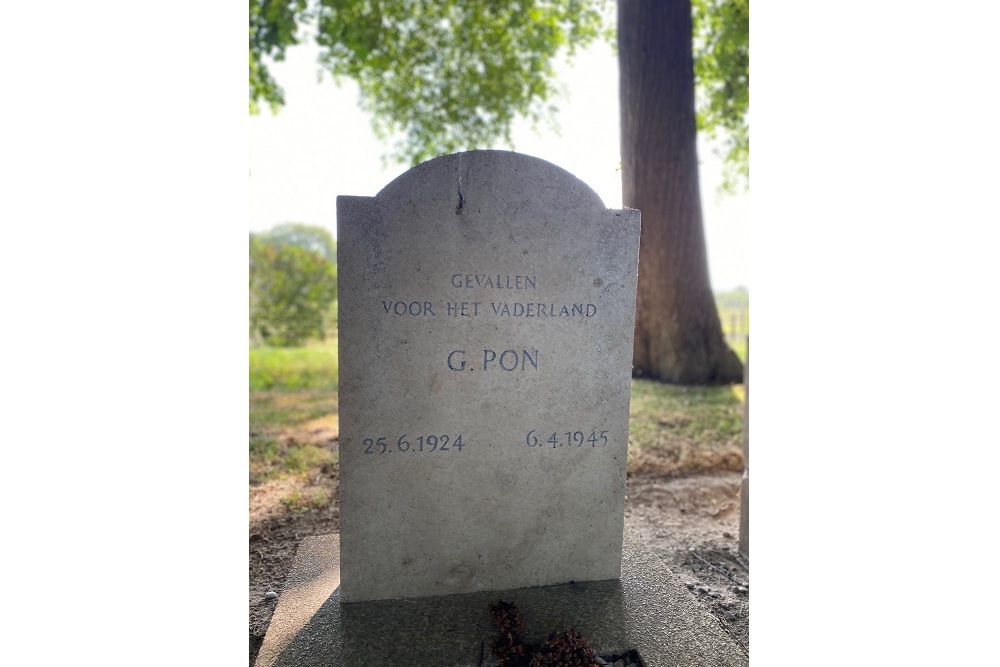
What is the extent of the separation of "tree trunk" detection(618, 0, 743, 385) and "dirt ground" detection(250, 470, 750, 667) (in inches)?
113

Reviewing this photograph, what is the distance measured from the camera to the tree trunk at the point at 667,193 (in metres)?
6.50

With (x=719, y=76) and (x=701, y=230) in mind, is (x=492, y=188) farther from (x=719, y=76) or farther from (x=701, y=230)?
(x=719, y=76)

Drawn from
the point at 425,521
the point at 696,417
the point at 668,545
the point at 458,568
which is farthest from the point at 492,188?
the point at 696,417

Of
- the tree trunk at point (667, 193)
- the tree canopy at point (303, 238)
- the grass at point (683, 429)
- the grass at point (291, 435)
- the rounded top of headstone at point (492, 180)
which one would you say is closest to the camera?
the rounded top of headstone at point (492, 180)

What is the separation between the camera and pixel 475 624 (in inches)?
80.2

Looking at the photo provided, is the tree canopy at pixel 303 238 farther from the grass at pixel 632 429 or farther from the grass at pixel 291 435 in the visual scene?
the grass at pixel 291 435

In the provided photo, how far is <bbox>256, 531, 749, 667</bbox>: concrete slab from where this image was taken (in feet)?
6.14

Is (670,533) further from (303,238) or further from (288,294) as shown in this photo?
(303,238)

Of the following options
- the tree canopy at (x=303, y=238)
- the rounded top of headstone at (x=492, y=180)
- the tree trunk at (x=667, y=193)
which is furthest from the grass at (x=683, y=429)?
the tree canopy at (x=303, y=238)

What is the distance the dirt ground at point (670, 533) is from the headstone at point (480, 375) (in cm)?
79

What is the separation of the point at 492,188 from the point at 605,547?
5.12 ft

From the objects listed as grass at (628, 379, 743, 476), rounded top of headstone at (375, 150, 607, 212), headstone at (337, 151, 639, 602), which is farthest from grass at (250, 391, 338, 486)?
rounded top of headstone at (375, 150, 607, 212)

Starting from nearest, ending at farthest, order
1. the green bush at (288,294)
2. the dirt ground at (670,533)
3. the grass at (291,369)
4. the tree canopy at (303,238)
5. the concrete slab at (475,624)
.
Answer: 1. the concrete slab at (475,624)
2. the dirt ground at (670,533)
3. the grass at (291,369)
4. the green bush at (288,294)
5. the tree canopy at (303,238)

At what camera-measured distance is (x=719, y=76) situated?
8.38 m
